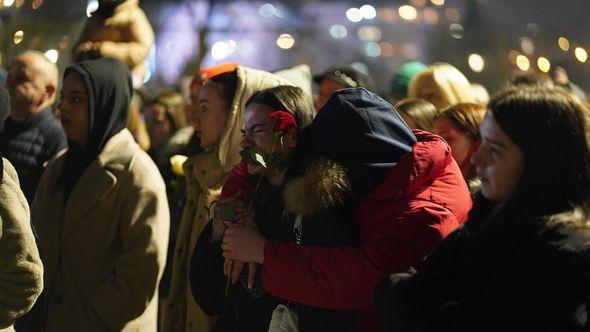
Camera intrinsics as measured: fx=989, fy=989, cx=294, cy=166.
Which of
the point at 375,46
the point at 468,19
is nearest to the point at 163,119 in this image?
the point at 468,19

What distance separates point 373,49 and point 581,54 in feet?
71.6

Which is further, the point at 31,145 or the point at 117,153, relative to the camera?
the point at 31,145

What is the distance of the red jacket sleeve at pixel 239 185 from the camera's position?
407cm

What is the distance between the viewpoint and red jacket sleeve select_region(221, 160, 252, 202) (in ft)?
13.4

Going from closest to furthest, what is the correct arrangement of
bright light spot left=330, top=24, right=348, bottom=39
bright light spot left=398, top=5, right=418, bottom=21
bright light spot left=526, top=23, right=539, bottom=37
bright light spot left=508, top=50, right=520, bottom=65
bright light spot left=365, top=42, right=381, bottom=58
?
A: bright light spot left=508, top=50, right=520, bottom=65 → bright light spot left=526, top=23, right=539, bottom=37 → bright light spot left=398, top=5, right=418, bottom=21 → bright light spot left=330, top=24, right=348, bottom=39 → bright light spot left=365, top=42, right=381, bottom=58

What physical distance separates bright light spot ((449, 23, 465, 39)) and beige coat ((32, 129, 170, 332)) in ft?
52.8

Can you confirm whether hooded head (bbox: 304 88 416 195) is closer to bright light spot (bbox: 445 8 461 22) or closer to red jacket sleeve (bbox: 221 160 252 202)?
red jacket sleeve (bbox: 221 160 252 202)

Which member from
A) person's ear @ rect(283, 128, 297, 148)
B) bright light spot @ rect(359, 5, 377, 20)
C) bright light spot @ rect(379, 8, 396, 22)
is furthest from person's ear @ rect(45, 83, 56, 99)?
bright light spot @ rect(359, 5, 377, 20)

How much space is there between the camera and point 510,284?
289 centimetres

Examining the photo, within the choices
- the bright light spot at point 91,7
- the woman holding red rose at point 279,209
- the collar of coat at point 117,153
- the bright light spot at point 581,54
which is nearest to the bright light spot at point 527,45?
the bright light spot at point 581,54

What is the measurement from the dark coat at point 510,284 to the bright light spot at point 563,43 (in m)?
9.45

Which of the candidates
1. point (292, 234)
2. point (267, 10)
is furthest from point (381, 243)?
point (267, 10)

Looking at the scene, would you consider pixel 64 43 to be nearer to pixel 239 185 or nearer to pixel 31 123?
pixel 31 123

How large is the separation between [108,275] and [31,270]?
1.26 meters
